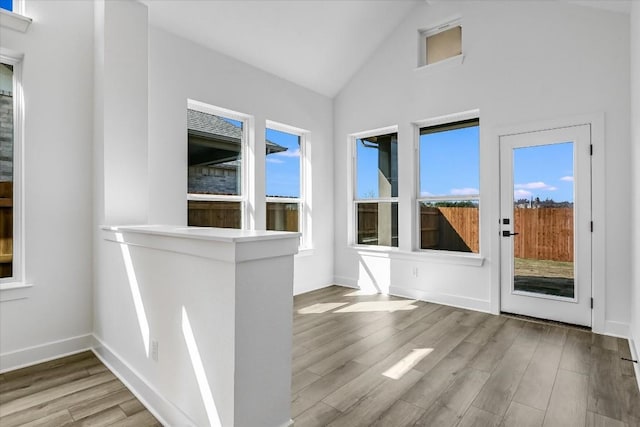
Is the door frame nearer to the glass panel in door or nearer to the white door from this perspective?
the white door

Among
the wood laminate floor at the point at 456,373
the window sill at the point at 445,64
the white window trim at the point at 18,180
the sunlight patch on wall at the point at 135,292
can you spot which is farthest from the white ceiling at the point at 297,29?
the wood laminate floor at the point at 456,373

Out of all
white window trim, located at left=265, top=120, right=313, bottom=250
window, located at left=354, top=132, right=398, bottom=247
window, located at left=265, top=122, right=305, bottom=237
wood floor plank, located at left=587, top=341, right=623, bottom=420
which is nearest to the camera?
wood floor plank, located at left=587, top=341, right=623, bottom=420

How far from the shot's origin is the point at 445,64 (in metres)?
4.16

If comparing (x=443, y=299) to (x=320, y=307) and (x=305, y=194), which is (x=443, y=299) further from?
(x=305, y=194)

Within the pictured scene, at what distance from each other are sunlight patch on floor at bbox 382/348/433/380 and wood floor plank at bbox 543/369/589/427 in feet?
2.80

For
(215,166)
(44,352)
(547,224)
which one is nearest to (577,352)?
(547,224)

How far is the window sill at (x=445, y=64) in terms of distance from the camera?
13.3 feet

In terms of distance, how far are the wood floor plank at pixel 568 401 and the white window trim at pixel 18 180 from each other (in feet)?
12.1

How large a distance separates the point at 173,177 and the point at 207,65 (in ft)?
4.25

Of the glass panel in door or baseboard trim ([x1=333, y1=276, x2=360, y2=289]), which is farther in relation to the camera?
baseboard trim ([x1=333, y1=276, x2=360, y2=289])

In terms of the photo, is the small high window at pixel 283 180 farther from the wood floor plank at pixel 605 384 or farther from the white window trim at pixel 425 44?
the wood floor plank at pixel 605 384

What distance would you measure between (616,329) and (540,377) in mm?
1405

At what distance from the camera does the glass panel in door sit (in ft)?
11.2

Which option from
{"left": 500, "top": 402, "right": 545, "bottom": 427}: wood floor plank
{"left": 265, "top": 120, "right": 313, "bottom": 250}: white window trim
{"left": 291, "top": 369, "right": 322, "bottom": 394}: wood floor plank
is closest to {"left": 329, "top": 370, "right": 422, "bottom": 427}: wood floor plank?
{"left": 291, "top": 369, "right": 322, "bottom": 394}: wood floor plank
